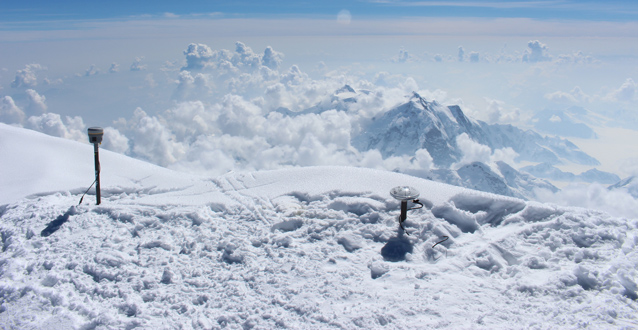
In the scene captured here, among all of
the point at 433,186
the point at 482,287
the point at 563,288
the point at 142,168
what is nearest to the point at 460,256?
the point at 482,287

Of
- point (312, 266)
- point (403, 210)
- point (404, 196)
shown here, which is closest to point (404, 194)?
point (404, 196)

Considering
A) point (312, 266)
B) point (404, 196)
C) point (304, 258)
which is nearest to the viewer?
Result: point (312, 266)

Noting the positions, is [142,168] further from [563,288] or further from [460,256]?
[563,288]

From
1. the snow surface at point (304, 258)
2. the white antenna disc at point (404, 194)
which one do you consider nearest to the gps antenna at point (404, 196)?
the white antenna disc at point (404, 194)

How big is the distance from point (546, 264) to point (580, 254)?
31.1 inches

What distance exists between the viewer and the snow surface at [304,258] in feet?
20.4

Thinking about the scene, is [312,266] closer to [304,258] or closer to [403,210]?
[304,258]

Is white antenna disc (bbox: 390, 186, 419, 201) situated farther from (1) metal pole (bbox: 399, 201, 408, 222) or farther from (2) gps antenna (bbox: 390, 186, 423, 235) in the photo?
(1) metal pole (bbox: 399, 201, 408, 222)

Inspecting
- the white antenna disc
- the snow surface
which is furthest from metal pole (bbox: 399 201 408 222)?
the white antenna disc

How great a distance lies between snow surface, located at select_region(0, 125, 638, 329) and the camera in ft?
20.4

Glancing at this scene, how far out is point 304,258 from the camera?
820 cm

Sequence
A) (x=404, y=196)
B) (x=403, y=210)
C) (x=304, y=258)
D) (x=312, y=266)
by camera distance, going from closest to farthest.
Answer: (x=312, y=266), (x=304, y=258), (x=404, y=196), (x=403, y=210)

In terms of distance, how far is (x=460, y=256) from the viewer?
26.7 feet

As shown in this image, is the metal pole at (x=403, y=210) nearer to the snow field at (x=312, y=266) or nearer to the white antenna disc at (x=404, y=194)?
the snow field at (x=312, y=266)
